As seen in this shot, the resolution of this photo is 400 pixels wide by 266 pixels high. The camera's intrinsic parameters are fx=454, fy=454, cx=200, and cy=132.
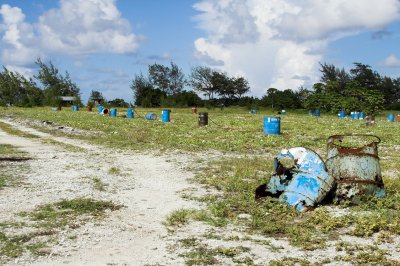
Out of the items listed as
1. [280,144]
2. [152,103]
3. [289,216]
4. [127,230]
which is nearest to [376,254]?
[289,216]

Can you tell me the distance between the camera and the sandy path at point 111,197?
5754 mm

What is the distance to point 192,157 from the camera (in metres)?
14.6

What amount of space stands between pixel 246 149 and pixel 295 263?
37.7ft

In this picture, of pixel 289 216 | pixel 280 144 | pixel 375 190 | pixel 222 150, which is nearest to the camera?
pixel 289 216

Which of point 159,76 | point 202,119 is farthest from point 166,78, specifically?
point 202,119

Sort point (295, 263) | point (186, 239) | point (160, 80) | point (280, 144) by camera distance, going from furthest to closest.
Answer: point (160, 80)
point (280, 144)
point (186, 239)
point (295, 263)

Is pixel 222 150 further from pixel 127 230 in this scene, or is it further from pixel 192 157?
pixel 127 230

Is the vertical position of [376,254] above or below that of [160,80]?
below

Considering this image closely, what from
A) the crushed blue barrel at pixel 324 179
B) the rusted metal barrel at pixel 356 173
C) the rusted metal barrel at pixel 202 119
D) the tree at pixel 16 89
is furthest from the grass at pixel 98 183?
the tree at pixel 16 89

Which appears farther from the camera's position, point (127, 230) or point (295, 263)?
point (127, 230)

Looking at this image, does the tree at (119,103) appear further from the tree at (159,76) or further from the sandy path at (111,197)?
the sandy path at (111,197)

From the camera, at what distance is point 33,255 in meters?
5.67

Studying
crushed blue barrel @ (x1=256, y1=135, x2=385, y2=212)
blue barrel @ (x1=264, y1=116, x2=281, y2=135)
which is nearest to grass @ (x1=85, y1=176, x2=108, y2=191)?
crushed blue barrel @ (x1=256, y1=135, x2=385, y2=212)

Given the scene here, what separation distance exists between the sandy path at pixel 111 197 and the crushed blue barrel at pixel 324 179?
1.81m
